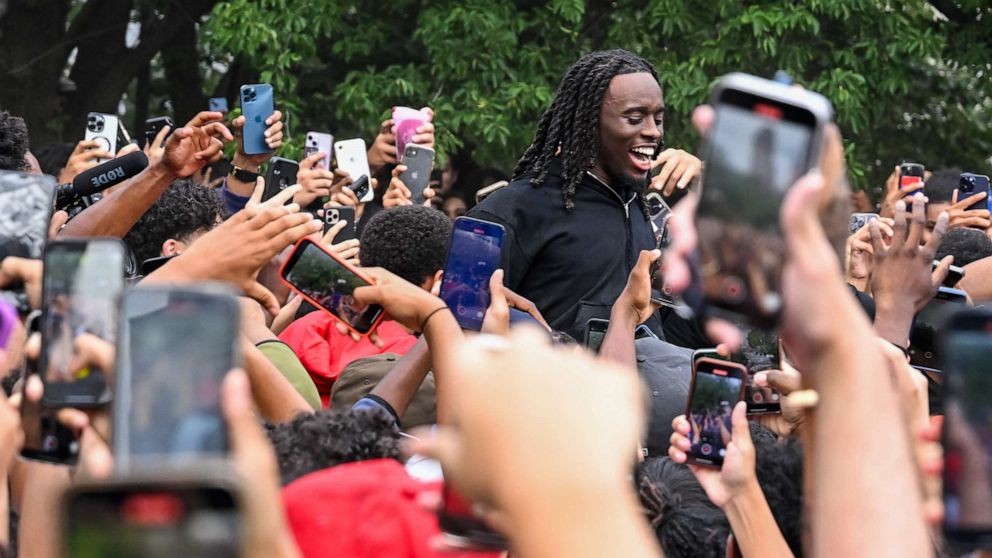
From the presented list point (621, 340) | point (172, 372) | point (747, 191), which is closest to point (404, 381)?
point (621, 340)

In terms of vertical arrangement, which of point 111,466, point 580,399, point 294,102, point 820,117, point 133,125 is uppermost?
point 820,117

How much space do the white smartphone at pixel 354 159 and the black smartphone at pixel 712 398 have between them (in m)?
3.71

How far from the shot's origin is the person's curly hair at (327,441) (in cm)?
253

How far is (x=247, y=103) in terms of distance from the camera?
19.6 feet

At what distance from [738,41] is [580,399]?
8.49m

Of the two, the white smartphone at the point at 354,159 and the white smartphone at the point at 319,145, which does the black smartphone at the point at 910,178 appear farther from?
the white smartphone at the point at 319,145

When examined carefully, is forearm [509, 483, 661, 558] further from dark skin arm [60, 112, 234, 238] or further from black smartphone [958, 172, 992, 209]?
black smartphone [958, 172, 992, 209]

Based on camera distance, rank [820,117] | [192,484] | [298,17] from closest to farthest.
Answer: [192,484] < [820,117] < [298,17]

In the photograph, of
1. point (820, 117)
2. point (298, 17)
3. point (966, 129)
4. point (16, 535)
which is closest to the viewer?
point (820, 117)

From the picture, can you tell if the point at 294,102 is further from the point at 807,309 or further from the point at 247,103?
the point at 807,309

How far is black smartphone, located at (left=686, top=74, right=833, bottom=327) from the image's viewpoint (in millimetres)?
1822

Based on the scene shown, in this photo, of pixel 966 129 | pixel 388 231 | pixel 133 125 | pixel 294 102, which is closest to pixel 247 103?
pixel 388 231

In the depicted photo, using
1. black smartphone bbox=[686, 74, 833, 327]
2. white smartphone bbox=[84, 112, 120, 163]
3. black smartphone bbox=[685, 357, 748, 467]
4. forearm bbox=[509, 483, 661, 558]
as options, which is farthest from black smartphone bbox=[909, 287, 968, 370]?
white smartphone bbox=[84, 112, 120, 163]

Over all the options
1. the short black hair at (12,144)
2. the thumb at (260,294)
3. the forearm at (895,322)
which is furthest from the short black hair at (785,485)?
the short black hair at (12,144)
